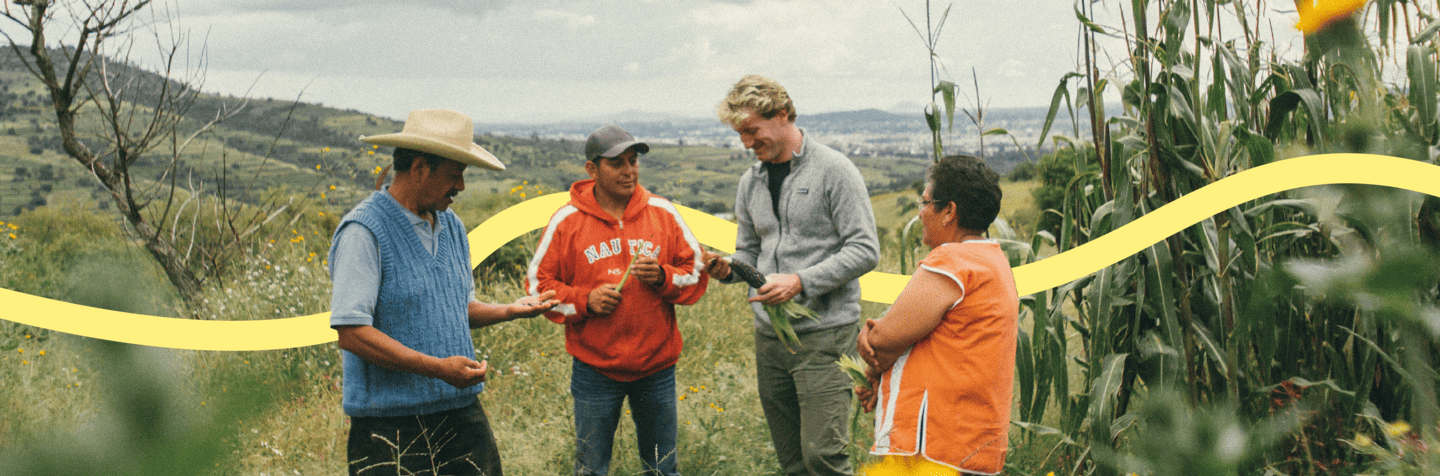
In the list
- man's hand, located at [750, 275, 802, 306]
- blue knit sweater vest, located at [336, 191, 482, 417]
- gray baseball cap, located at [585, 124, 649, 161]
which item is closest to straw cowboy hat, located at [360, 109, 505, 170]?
blue knit sweater vest, located at [336, 191, 482, 417]

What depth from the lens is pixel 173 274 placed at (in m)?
5.54

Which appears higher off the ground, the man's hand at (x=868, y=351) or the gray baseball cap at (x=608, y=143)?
the gray baseball cap at (x=608, y=143)

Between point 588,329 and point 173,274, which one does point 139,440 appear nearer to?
point 588,329

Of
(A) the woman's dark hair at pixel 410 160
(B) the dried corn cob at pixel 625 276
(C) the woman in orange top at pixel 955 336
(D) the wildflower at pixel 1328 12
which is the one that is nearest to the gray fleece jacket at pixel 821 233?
(B) the dried corn cob at pixel 625 276

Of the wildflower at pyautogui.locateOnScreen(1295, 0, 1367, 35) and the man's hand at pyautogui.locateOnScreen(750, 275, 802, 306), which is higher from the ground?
the wildflower at pyautogui.locateOnScreen(1295, 0, 1367, 35)

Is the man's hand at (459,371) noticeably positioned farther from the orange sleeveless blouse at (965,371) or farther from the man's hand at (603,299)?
the orange sleeveless blouse at (965,371)

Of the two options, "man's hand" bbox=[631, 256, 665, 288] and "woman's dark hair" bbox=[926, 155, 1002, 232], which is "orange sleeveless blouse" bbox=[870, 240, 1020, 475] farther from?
"man's hand" bbox=[631, 256, 665, 288]

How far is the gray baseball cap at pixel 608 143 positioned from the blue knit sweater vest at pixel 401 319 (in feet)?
2.77

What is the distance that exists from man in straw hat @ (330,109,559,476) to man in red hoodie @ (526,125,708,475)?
→ 22.5 inches

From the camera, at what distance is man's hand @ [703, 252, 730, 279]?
3136mm

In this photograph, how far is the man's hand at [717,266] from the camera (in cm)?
314

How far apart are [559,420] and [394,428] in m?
2.12
